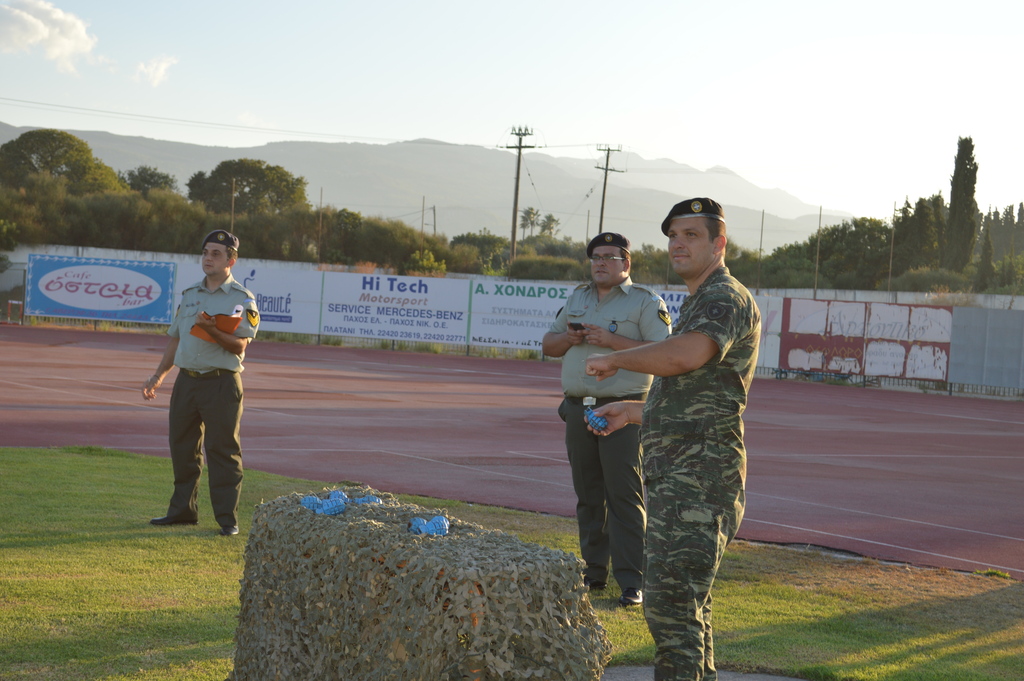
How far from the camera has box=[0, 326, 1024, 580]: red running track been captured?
9.82 meters

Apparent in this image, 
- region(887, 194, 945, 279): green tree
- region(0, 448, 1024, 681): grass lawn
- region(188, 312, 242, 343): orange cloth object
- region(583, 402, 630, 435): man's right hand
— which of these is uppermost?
region(887, 194, 945, 279): green tree

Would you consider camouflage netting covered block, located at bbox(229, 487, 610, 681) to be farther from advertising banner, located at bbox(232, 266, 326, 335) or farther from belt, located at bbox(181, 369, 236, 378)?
advertising banner, located at bbox(232, 266, 326, 335)

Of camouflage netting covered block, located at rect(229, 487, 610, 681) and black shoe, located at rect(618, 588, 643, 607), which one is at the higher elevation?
camouflage netting covered block, located at rect(229, 487, 610, 681)

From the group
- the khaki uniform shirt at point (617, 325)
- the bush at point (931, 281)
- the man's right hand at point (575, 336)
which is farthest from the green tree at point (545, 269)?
the man's right hand at point (575, 336)

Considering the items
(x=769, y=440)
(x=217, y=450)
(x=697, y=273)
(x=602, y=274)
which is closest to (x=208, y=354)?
(x=217, y=450)

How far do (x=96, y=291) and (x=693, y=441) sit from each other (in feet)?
114

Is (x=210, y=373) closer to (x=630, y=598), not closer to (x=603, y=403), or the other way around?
(x=603, y=403)

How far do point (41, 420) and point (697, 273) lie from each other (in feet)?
39.4

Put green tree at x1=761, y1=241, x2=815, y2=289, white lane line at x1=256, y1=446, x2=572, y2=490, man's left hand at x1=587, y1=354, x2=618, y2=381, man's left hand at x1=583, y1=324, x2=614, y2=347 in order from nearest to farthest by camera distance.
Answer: man's left hand at x1=587, y1=354, x2=618, y2=381, man's left hand at x1=583, y1=324, x2=614, y2=347, white lane line at x1=256, y1=446, x2=572, y2=490, green tree at x1=761, y1=241, x2=815, y2=289

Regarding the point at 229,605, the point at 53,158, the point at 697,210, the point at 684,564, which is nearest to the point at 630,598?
the point at 229,605

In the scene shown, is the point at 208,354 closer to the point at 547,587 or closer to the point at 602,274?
the point at 602,274

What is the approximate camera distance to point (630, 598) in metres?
6.16

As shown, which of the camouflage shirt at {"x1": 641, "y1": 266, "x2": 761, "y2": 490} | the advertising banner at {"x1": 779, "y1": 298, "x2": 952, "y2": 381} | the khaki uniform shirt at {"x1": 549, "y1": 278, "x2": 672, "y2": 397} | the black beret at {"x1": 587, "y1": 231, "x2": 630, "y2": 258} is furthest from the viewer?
the advertising banner at {"x1": 779, "y1": 298, "x2": 952, "y2": 381}

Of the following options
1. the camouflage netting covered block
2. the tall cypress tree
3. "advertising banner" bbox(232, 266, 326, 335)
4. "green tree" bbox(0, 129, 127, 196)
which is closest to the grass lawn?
the camouflage netting covered block
